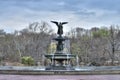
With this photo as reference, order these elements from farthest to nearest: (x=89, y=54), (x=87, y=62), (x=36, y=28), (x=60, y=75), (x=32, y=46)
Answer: (x=36, y=28), (x=32, y=46), (x=89, y=54), (x=87, y=62), (x=60, y=75)

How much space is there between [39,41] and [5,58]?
812cm

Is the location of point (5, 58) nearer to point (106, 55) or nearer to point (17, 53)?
point (17, 53)

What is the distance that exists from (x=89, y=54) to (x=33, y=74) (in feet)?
103

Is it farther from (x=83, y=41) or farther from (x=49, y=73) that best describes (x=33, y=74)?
(x=83, y=41)

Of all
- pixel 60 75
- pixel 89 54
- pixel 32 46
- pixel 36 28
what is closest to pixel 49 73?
pixel 60 75

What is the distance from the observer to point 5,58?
165 ft

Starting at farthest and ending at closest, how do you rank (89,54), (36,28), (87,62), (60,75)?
(36,28) < (89,54) < (87,62) < (60,75)

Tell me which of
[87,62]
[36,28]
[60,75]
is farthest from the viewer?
[36,28]

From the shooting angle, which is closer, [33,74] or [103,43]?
[33,74]

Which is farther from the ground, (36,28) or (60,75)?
(36,28)

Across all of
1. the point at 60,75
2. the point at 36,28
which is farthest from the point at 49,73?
the point at 36,28

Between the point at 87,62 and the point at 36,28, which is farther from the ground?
the point at 36,28

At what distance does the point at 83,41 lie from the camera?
2173 inches

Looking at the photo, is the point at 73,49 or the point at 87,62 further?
the point at 73,49
